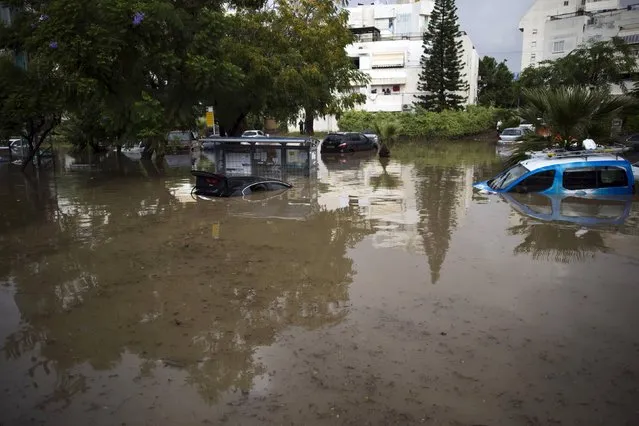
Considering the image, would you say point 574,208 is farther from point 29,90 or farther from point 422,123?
point 422,123

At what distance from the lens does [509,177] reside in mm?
15469

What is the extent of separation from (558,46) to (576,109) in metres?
48.0

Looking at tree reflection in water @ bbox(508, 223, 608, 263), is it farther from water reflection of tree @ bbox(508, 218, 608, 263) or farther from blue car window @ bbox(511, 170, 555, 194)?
blue car window @ bbox(511, 170, 555, 194)

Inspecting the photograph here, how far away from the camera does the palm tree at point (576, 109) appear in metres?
14.9

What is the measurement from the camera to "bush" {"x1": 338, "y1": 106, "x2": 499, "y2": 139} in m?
46.8

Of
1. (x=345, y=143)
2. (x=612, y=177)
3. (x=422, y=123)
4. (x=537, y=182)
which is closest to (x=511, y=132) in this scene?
(x=422, y=123)

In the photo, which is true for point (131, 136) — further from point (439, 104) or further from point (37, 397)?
point (439, 104)

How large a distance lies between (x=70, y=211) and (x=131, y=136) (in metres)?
5.64

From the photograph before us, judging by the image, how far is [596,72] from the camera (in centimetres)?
3859

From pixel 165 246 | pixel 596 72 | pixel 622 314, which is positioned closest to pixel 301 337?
pixel 622 314

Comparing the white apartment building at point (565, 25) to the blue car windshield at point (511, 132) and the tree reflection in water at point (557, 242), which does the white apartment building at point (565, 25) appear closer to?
the blue car windshield at point (511, 132)

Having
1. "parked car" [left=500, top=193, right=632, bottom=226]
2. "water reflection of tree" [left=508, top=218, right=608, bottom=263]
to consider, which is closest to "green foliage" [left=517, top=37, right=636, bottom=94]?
"parked car" [left=500, top=193, right=632, bottom=226]

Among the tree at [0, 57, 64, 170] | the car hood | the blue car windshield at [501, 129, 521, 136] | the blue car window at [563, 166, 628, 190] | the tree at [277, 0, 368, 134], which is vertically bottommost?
the car hood

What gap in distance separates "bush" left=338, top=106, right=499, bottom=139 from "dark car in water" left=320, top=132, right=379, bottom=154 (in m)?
10.4
